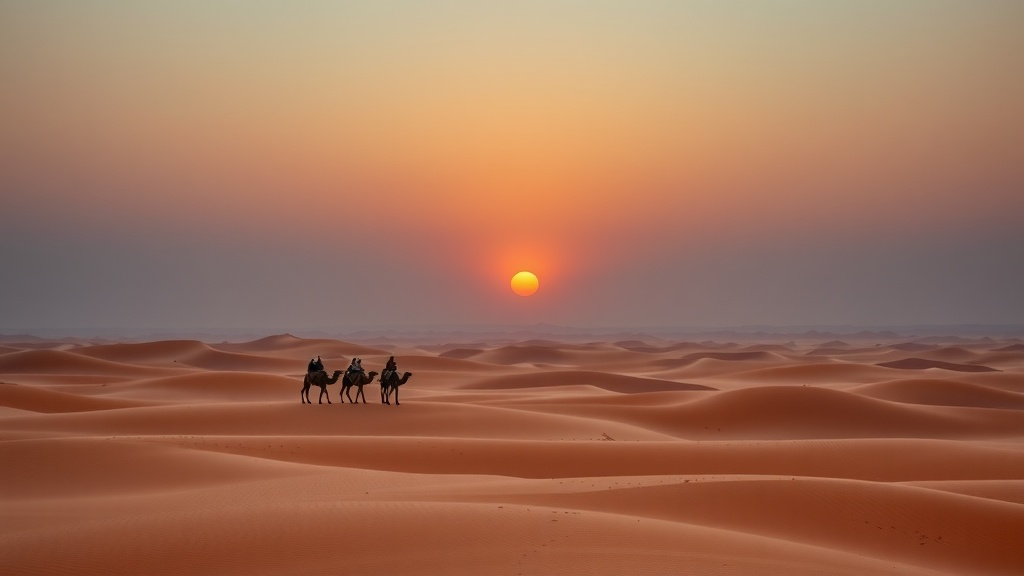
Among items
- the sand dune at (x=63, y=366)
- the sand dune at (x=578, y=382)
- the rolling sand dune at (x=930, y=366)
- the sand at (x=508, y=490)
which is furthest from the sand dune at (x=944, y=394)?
the sand dune at (x=63, y=366)

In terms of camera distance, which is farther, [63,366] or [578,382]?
[63,366]

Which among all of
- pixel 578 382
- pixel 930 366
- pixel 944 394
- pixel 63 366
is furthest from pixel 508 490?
pixel 930 366

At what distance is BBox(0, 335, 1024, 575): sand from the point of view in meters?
7.78

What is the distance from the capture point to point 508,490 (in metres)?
11.3

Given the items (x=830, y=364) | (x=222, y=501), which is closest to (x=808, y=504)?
(x=222, y=501)

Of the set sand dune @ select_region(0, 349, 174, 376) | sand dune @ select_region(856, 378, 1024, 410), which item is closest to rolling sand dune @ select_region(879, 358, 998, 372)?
sand dune @ select_region(856, 378, 1024, 410)

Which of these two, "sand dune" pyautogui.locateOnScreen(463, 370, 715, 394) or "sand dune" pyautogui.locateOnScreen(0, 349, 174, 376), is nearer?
"sand dune" pyautogui.locateOnScreen(463, 370, 715, 394)

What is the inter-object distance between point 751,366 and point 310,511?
55915mm

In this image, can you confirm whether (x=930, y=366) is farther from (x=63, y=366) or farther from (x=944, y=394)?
(x=63, y=366)

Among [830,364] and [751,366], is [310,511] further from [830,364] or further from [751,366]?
[751,366]

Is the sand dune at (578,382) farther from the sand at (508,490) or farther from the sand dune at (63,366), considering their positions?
the sand dune at (63,366)

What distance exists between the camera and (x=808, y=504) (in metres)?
11.0

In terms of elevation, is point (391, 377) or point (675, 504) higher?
point (391, 377)

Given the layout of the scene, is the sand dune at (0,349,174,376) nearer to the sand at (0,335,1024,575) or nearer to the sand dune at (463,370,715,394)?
the sand dune at (463,370,715,394)
